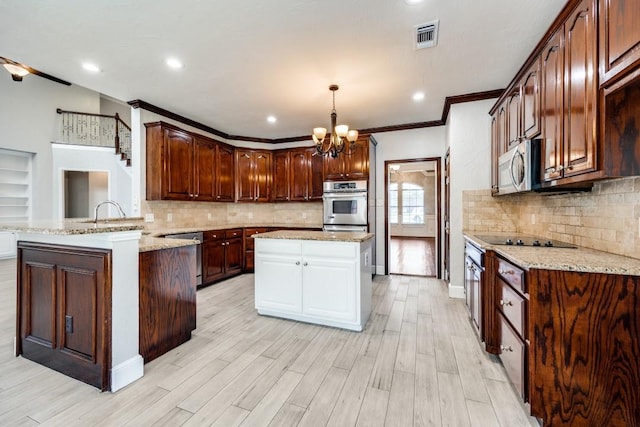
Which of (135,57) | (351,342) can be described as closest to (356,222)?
(351,342)

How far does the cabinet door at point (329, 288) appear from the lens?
8.83ft

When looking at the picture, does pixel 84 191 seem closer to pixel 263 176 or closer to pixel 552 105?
pixel 263 176

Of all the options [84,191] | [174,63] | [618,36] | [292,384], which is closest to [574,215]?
[618,36]

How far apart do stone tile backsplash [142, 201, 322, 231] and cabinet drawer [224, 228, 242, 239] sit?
23.8 inches

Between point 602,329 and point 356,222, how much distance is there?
3.46 metres

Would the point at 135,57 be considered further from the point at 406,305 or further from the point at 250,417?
the point at 406,305

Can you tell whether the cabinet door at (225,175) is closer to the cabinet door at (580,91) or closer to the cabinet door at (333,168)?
the cabinet door at (333,168)

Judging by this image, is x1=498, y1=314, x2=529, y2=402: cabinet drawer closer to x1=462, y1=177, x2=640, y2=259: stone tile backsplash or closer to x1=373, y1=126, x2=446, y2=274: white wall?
x1=462, y1=177, x2=640, y2=259: stone tile backsplash

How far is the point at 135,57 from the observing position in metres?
2.78

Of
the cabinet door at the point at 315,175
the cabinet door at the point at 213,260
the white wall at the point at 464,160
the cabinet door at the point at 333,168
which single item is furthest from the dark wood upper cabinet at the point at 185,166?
the white wall at the point at 464,160

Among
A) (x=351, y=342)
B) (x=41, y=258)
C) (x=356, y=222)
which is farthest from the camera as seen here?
(x=356, y=222)

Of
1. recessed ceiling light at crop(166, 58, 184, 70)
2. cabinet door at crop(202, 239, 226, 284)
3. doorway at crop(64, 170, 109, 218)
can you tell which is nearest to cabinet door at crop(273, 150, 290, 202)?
cabinet door at crop(202, 239, 226, 284)

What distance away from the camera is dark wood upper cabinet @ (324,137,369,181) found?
187 inches

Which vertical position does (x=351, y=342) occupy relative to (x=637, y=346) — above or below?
below
